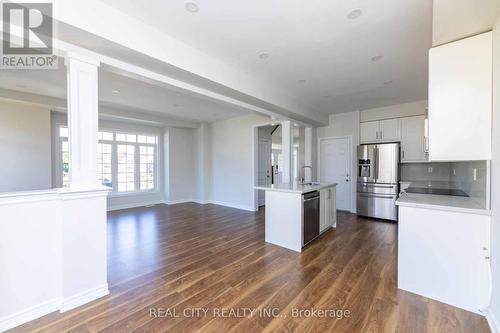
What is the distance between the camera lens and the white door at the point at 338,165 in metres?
5.75

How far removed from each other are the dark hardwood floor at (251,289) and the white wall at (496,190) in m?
Answer: 0.25

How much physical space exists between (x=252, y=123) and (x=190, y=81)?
3313 mm

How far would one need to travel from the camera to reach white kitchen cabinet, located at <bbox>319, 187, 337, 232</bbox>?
3873 millimetres

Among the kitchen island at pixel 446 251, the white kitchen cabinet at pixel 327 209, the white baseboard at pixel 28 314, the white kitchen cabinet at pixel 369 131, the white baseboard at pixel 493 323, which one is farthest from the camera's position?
the white kitchen cabinet at pixel 369 131

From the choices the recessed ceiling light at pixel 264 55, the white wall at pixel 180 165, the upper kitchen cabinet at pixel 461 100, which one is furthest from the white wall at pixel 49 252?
the white wall at pixel 180 165

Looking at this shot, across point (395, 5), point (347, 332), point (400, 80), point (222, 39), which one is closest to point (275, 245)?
point (347, 332)

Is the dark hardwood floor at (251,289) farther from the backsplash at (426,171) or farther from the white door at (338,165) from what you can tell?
the backsplash at (426,171)

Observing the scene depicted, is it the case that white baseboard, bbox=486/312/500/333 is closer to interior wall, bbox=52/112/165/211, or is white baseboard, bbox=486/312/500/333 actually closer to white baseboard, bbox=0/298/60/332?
white baseboard, bbox=0/298/60/332

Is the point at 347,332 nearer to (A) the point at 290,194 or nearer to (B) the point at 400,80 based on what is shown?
(A) the point at 290,194

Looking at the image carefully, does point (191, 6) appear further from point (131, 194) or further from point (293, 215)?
point (131, 194)

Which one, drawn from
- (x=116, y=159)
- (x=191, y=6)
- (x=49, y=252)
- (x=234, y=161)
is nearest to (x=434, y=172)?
(x=234, y=161)

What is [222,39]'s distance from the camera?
2424 mm

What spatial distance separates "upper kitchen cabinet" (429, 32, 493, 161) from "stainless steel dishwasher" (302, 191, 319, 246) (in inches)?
66.0

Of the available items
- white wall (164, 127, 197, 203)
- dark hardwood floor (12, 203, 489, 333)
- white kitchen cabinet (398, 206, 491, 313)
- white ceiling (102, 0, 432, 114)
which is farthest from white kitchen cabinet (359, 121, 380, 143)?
white wall (164, 127, 197, 203)
